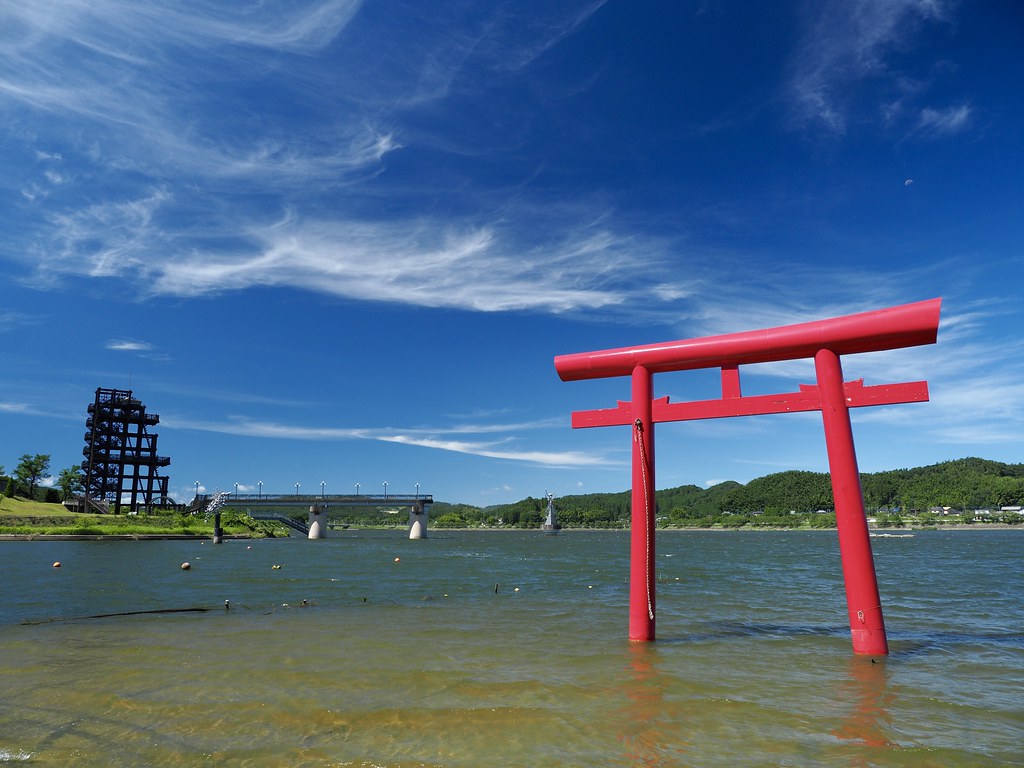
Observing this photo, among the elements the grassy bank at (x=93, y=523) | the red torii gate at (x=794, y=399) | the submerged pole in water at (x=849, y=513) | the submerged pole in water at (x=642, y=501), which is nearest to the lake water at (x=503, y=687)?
the submerged pole in water at (x=849, y=513)

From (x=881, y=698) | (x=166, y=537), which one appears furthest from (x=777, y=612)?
(x=166, y=537)

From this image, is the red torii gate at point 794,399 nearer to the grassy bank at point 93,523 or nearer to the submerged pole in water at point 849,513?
the submerged pole in water at point 849,513

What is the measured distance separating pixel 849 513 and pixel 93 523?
3097 inches

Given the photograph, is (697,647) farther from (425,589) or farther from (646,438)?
(425,589)

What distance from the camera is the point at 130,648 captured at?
1132 centimetres

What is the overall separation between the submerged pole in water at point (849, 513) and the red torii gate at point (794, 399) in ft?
0.05

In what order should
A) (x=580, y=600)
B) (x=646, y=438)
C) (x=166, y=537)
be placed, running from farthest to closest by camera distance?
(x=166, y=537) → (x=580, y=600) → (x=646, y=438)

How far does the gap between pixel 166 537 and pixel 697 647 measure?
2832 inches

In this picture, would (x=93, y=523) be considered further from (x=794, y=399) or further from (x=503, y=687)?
(x=794, y=399)

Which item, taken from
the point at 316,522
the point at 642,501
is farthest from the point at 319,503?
the point at 642,501

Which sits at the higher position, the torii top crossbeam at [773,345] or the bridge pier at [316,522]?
the torii top crossbeam at [773,345]

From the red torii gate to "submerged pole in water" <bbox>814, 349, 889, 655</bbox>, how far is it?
0.6 inches

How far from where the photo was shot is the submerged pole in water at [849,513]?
8.50 meters

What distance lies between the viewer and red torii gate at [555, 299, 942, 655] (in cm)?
848
